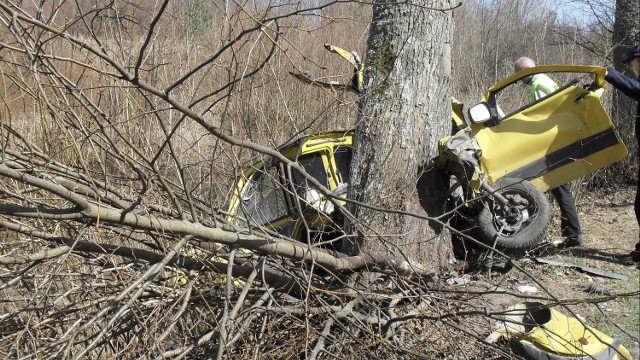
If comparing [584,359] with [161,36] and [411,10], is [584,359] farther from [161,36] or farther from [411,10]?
[161,36]

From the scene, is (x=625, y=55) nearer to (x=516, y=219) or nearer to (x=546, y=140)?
(x=546, y=140)

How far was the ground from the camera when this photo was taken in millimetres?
5586

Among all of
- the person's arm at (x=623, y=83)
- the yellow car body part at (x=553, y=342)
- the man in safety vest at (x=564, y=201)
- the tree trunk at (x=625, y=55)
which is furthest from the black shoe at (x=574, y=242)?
the tree trunk at (x=625, y=55)

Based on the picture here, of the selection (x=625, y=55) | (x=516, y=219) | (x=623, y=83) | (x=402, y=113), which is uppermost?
(x=625, y=55)

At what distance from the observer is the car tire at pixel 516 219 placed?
21.2 feet

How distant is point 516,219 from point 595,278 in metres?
0.91

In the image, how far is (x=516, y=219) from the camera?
6.66 metres

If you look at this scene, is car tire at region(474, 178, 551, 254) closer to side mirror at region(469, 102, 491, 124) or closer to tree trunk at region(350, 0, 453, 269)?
side mirror at region(469, 102, 491, 124)

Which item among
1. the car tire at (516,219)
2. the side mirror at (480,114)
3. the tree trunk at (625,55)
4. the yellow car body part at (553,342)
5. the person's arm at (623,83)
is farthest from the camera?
the tree trunk at (625,55)

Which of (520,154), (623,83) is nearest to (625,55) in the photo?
(623,83)

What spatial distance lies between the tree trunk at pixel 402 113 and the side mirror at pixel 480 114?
124cm

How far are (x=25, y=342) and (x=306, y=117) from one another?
194 inches

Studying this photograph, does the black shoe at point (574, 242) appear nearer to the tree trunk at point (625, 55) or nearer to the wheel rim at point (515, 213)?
the wheel rim at point (515, 213)

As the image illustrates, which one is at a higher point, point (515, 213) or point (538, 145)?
point (538, 145)
